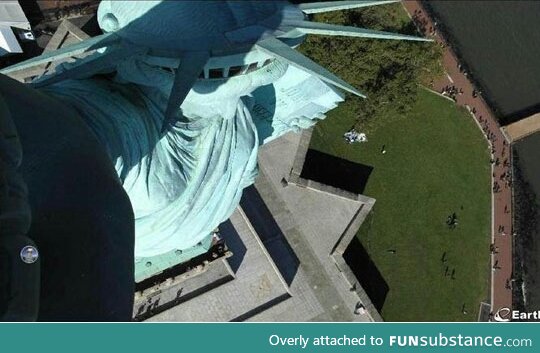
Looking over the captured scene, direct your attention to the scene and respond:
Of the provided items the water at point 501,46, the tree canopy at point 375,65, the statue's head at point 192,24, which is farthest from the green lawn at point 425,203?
the statue's head at point 192,24

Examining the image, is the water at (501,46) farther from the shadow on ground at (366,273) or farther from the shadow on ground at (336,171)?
the shadow on ground at (366,273)

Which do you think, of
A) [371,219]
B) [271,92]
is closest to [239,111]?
[271,92]

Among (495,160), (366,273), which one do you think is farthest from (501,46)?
(366,273)

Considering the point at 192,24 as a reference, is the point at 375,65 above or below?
below

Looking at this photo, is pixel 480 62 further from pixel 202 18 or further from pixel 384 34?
pixel 202 18

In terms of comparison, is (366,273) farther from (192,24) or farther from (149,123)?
(192,24)

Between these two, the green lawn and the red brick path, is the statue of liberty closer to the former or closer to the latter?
the green lawn
